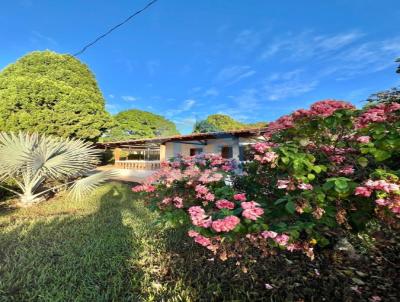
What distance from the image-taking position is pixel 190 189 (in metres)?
3.06

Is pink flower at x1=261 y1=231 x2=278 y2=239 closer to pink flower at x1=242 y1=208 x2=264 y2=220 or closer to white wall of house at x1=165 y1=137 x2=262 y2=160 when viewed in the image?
pink flower at x1=242 y1=208 x2=264 y2=220

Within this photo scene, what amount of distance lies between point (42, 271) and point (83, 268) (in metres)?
0.56

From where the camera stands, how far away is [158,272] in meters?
3.72

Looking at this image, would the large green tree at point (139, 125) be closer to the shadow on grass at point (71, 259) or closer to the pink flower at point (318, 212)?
the shadow on grass at point (71, 259)

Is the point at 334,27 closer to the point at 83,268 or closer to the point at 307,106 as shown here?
the point at 307,106

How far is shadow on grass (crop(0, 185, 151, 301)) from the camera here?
3143 millimetres

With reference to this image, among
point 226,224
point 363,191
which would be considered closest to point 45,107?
point 226,224

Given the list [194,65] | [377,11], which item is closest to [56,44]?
[194,65]

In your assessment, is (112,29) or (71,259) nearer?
(71,259)

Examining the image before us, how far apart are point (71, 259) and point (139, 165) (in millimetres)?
13167

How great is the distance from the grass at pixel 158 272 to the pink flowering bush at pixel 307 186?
78 centimetres

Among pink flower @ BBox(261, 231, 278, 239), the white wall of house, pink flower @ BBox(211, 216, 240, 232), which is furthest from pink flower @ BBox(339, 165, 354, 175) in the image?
the white wall of house

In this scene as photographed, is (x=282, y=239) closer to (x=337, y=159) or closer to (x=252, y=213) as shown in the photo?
(x=252, y=213)

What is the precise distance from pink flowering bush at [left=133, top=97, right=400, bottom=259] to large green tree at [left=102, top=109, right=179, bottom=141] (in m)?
37.0
